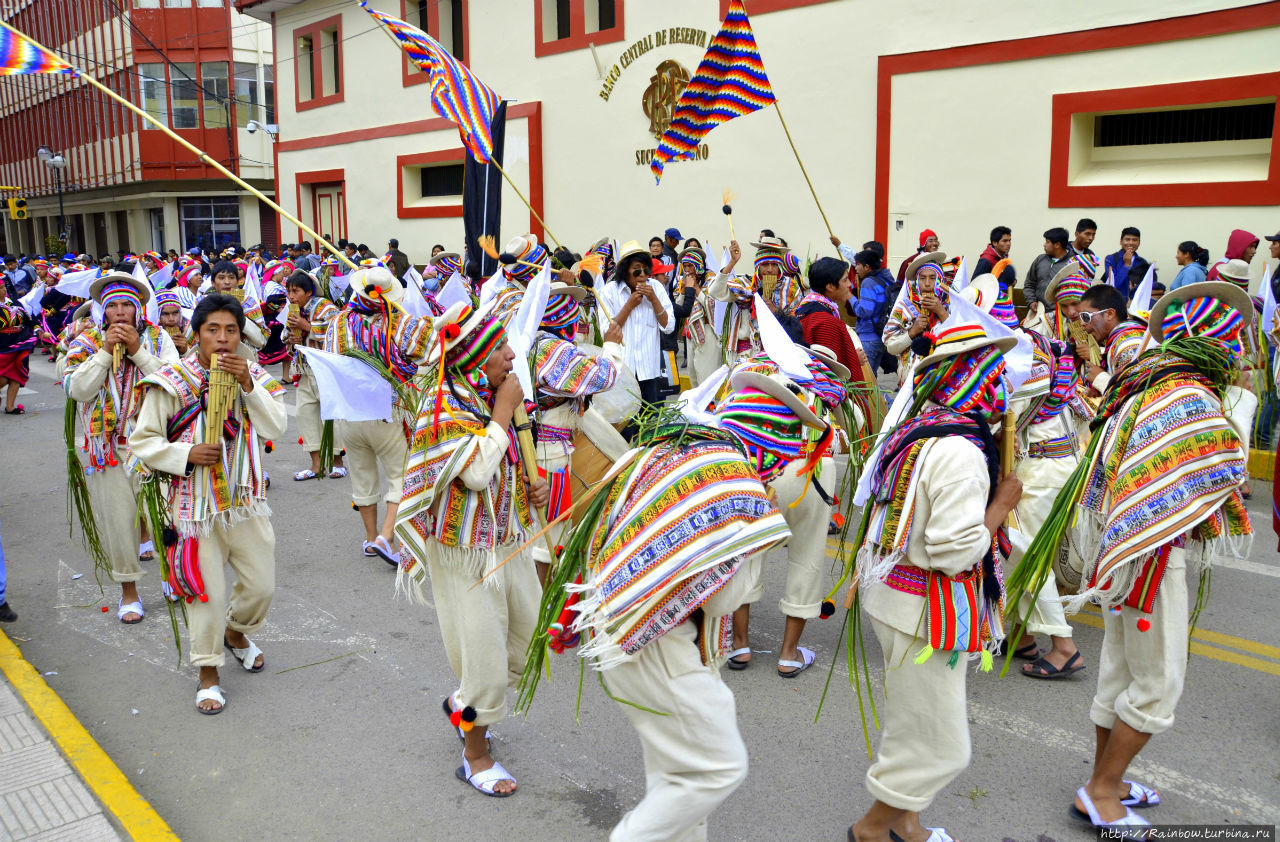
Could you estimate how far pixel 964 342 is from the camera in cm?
312

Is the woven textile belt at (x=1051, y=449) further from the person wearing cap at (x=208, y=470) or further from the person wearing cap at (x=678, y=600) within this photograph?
the person wearing cap at (x=208, y=470)

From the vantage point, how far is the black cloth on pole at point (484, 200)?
900 cm

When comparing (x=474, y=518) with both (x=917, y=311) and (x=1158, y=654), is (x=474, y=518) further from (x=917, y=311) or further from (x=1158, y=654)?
(x=917, y=311)

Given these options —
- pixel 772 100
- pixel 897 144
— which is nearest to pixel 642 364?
pixel 772 100

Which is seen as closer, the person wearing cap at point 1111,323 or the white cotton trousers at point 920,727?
the white cotton trousers at point 920,727

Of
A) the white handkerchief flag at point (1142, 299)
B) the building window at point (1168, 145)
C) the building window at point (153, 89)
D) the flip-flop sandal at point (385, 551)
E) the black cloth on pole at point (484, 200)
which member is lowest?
the flip-flop sandal at point (385, 551)

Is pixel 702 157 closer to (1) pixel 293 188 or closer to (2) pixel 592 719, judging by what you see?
(2) pixel 592 719

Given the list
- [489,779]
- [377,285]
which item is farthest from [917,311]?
[489,779]

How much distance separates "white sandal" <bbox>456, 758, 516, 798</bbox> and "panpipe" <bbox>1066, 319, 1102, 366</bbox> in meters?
3.59

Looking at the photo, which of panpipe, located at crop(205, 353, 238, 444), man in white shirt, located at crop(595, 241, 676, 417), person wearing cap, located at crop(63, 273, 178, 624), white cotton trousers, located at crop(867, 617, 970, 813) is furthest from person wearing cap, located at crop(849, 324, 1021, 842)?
man in white shirt, located at crop(595, 241, 676, 417)

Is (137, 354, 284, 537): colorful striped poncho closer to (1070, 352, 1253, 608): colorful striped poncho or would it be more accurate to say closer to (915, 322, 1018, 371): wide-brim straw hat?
(915, 322, 1018, 371): wide-brim straw hat

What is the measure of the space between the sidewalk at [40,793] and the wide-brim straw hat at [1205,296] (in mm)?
4123

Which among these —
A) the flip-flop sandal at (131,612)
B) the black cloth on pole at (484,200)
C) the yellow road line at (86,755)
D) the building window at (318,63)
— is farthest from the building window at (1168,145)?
Result: the building window at (318,63)

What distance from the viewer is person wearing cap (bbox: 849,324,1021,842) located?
9.92 feet
